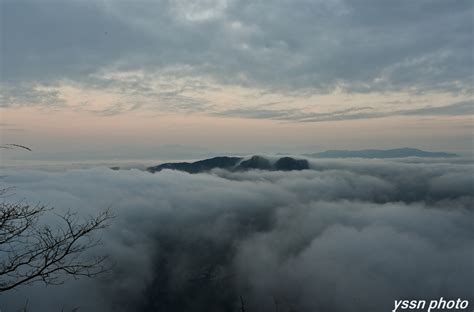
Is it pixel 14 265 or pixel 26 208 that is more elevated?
pixel 26 208

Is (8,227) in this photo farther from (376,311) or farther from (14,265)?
(376,311)

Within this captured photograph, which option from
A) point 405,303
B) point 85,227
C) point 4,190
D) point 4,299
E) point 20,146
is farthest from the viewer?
point 4,299

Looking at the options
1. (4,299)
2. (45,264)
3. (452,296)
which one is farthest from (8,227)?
(452,296)

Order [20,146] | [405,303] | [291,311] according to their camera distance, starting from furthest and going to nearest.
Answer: [291,311], [405,303], [20,146]

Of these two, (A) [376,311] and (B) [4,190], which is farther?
(A) [376,311]

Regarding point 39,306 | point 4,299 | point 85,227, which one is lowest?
point 39,306

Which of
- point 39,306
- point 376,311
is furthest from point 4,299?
point 376,311

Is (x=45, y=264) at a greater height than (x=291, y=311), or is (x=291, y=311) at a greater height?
(x=45, y=264)

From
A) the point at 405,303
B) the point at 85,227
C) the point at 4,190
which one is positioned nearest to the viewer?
the point at 4,190

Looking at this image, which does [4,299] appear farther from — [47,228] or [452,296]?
[452,296]
